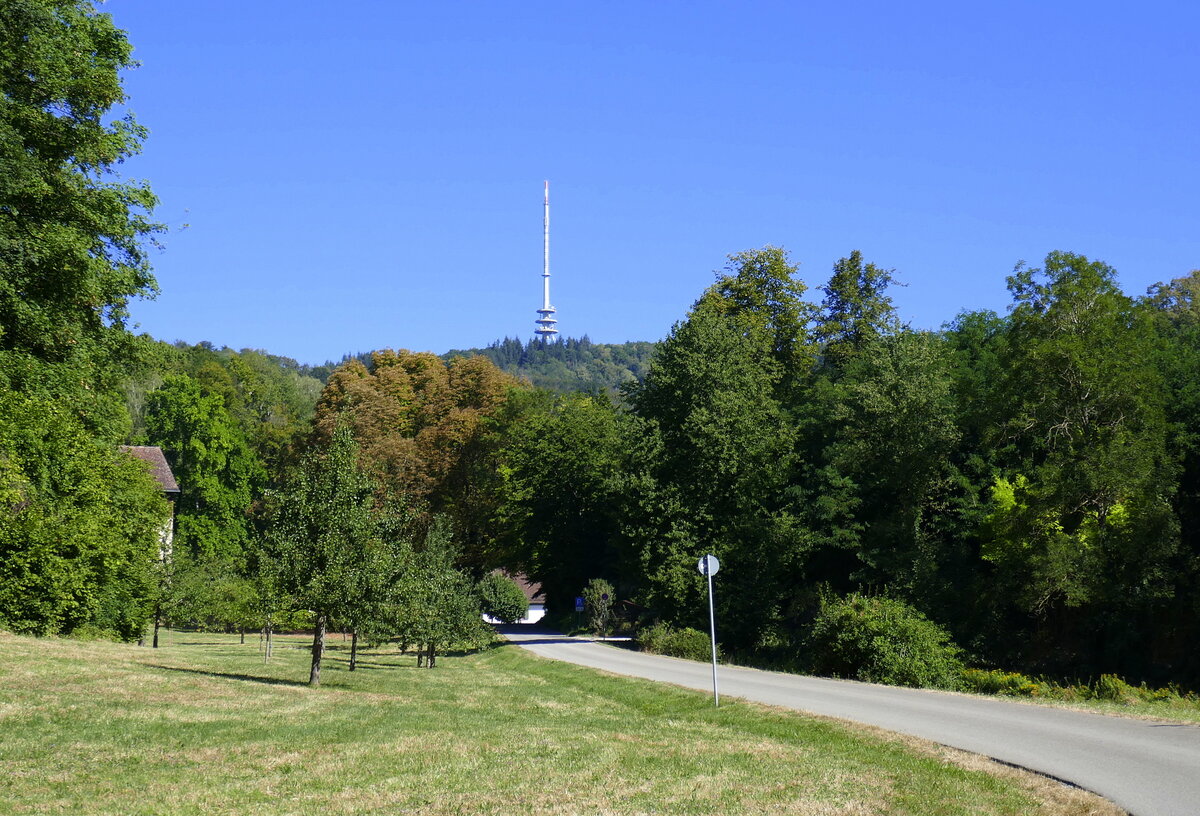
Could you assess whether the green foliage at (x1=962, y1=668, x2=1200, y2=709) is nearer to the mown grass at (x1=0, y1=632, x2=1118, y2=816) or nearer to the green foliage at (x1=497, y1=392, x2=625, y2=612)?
the mown grass at (x1=0, y1=632, x2=1118, y2=816)

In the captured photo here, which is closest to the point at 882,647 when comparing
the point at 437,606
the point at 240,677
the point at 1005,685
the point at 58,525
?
the point at 1005,685

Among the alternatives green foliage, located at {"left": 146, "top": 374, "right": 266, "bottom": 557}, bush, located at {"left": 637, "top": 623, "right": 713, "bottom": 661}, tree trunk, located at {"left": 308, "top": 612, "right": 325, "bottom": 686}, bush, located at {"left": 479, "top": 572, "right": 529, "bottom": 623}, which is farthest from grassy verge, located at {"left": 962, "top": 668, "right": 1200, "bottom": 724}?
green foliage, located at {"left": 146, "top": 374, "right": 266, "bottom": 557}

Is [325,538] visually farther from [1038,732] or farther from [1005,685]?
[1005,685]

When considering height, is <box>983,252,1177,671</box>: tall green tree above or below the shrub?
above

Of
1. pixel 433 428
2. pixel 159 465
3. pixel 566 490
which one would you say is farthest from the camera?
pixel 433 428

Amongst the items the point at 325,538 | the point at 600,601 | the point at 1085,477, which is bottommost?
the point at 600,601

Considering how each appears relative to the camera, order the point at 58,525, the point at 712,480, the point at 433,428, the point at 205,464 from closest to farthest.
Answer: the point at 58,525
the point at 712,480
the point at 433,428
the point at 205,464

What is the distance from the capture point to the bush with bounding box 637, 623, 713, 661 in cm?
3684

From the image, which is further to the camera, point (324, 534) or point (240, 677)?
point (240, 677)

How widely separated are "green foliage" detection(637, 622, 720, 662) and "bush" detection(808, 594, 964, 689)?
7.20 meters

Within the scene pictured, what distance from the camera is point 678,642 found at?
37.7 meters

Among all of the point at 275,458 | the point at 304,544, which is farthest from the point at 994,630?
the point at 275,458

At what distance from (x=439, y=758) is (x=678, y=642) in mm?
26268

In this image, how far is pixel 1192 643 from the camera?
101 ft
